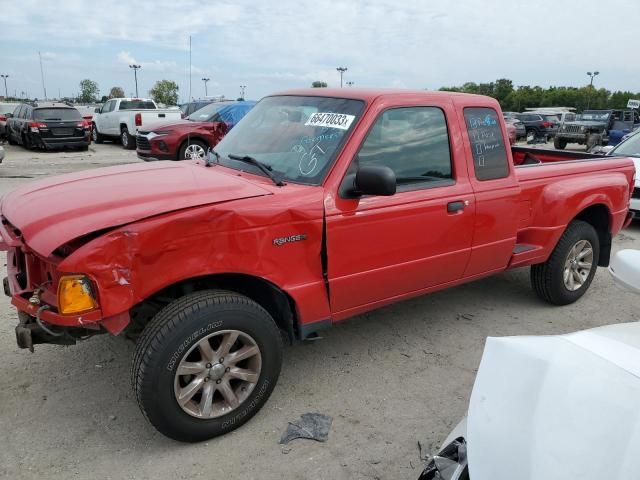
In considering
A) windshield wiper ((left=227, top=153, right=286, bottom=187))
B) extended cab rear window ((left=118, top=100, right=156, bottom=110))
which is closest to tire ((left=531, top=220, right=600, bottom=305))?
windshield wiper ((left=227, top=153, right=286, bottom=187))

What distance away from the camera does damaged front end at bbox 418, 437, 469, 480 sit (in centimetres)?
165

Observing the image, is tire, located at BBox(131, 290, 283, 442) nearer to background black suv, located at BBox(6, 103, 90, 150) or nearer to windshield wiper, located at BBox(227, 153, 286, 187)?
windshield wiper, located at BBox(227, 153, 286, 187)

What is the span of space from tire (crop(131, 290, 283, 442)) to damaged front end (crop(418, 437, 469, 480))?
1.36m

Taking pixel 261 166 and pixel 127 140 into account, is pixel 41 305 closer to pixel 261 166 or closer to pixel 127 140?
pixel 261 166

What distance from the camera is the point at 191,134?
12453 millimetres

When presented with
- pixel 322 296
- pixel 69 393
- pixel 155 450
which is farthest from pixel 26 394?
pixel 322 296

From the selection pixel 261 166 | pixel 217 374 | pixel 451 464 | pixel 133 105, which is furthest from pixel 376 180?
pixel 133 105

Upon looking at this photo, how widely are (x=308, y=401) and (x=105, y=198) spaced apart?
1739 millimetres

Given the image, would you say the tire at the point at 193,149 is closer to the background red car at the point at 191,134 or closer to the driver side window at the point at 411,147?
the background red car at the point at 191,134

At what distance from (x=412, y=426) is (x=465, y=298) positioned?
2.26m

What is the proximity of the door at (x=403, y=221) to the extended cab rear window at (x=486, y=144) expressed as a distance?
20cm

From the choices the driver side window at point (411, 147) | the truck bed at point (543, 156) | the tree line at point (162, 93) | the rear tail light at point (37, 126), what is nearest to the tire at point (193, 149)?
the rear tail light at point (37, 126)

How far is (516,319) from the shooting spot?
4.68 metres

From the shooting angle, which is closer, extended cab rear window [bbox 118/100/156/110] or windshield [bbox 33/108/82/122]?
windshield [bbox 33/108/82/122]
